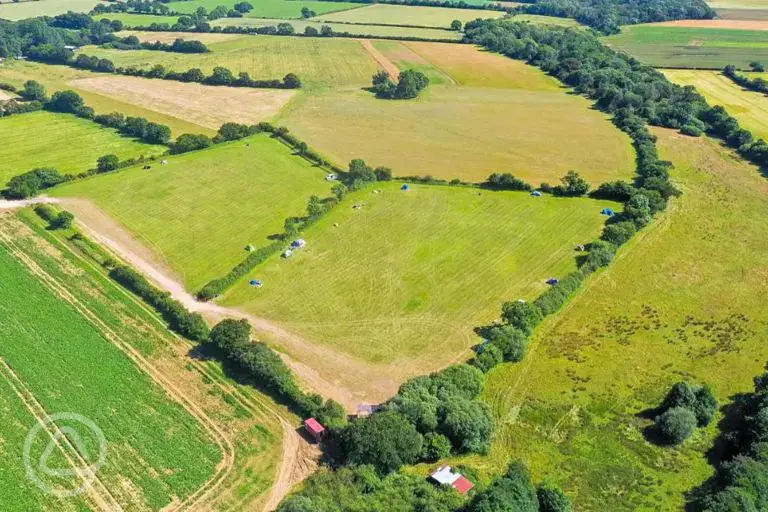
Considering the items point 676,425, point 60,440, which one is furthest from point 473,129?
point 60,440

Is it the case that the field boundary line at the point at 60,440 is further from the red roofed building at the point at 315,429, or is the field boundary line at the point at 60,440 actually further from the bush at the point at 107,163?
the bush at the point at 107,163

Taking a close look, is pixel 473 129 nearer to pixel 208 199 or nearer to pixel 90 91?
pixel 208 199

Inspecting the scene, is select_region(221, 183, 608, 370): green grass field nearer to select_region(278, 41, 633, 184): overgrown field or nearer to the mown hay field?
select_region(278, 41, 633, 184): overgrown field

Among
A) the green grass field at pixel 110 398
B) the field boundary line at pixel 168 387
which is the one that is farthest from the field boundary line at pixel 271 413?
the green grass field at pixel 110 398

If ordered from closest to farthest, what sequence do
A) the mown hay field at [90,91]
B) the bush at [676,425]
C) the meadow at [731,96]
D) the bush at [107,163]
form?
the bush at [676,425]
the bush at [107,163]
the mown hay field at [90,91]
the meadow at [731,96]

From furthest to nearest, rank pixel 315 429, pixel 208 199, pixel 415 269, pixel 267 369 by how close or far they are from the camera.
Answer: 1. pixel 208 199
2. pixel 415 269
3. pixel 267 369
4. pixel 315 429
